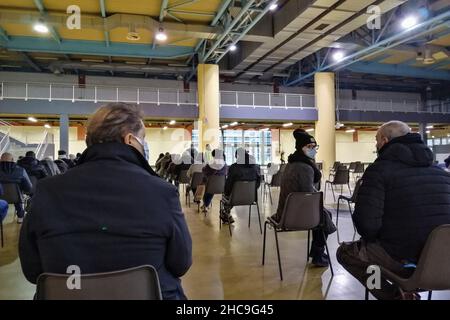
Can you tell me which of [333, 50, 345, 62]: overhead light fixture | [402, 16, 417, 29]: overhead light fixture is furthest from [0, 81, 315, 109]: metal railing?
[402, 16, 417, 29]: overhead light fixture

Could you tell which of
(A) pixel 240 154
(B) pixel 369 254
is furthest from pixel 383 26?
(B) pixel 369 254

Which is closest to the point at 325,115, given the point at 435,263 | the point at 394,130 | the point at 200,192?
the point at 200,192

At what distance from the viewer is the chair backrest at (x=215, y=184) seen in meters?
5.71

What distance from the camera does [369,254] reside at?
2023mm

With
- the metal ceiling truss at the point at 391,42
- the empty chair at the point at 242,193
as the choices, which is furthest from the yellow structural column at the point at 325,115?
the empty chair at the point at 242,193

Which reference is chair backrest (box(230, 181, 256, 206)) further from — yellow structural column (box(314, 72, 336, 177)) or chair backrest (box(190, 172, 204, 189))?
yellow structural column (box(314, 72, 336, 177))

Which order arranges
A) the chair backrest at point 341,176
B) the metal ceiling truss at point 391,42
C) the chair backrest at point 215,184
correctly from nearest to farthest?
the chair backrest at point 215,184 < the chair backrest at point 341,176 < the metal ceiling truss at point 391,42

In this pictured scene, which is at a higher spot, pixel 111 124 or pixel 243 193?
pixel 111 124

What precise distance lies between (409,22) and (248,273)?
942 centimetres

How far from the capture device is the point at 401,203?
1.81 metres

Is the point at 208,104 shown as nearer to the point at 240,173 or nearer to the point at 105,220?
the point at 240,173

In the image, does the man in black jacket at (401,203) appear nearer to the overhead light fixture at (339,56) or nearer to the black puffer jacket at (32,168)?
the black puffer jacket at (32,168)

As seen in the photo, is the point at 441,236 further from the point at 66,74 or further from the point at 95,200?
the point at 66,74

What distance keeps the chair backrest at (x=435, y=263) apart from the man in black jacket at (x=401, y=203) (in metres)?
0.11
